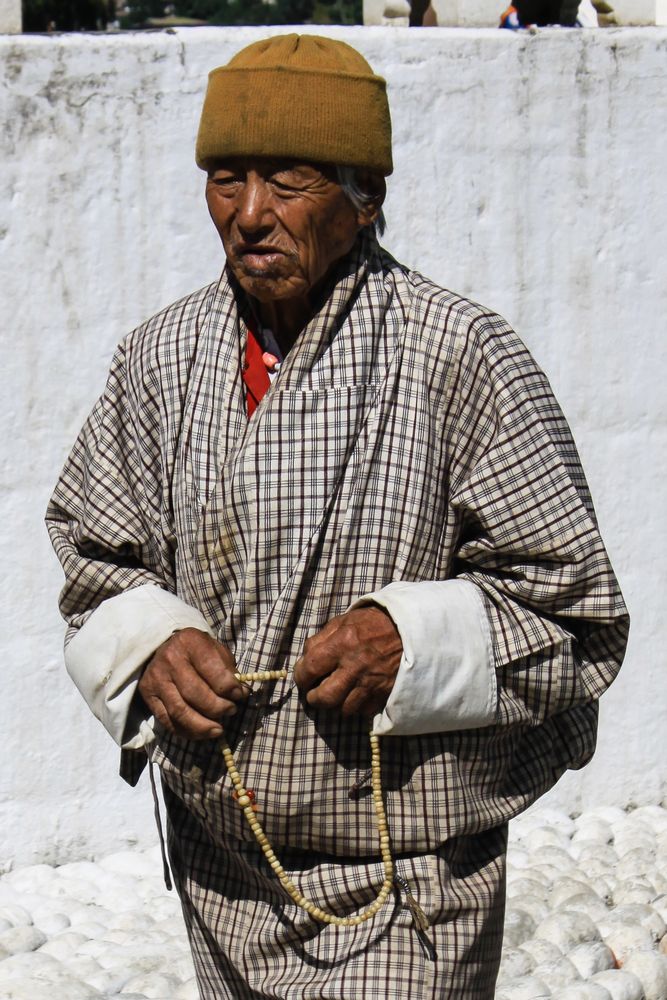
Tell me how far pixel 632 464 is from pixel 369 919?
2778 mm

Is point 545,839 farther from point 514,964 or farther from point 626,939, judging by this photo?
point 514,964

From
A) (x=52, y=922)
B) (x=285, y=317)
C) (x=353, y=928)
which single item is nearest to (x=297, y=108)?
(x=285, y=317)

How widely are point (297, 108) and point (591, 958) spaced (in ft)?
8.16

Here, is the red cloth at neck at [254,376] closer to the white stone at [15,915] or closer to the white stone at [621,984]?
the white stone at [621,984]

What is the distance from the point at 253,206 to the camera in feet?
7.24

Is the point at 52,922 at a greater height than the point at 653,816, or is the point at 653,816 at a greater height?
the point at 52,922

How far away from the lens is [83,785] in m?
4.51

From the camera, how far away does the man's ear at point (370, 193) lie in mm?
2293

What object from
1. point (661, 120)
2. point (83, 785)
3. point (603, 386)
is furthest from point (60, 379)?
point (661, 120)

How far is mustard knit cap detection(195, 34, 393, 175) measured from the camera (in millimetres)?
2189

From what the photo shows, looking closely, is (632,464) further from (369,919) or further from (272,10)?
(272,10)

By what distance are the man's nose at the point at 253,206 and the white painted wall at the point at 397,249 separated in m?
2.24

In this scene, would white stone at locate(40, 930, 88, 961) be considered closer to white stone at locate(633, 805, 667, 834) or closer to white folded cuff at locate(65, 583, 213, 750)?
white stone at locate(633, 805, 667, 834)

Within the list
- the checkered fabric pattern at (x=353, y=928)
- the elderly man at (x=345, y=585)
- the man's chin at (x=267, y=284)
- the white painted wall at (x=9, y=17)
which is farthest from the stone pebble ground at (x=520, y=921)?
the white painted wall at (x=9, y=17)
